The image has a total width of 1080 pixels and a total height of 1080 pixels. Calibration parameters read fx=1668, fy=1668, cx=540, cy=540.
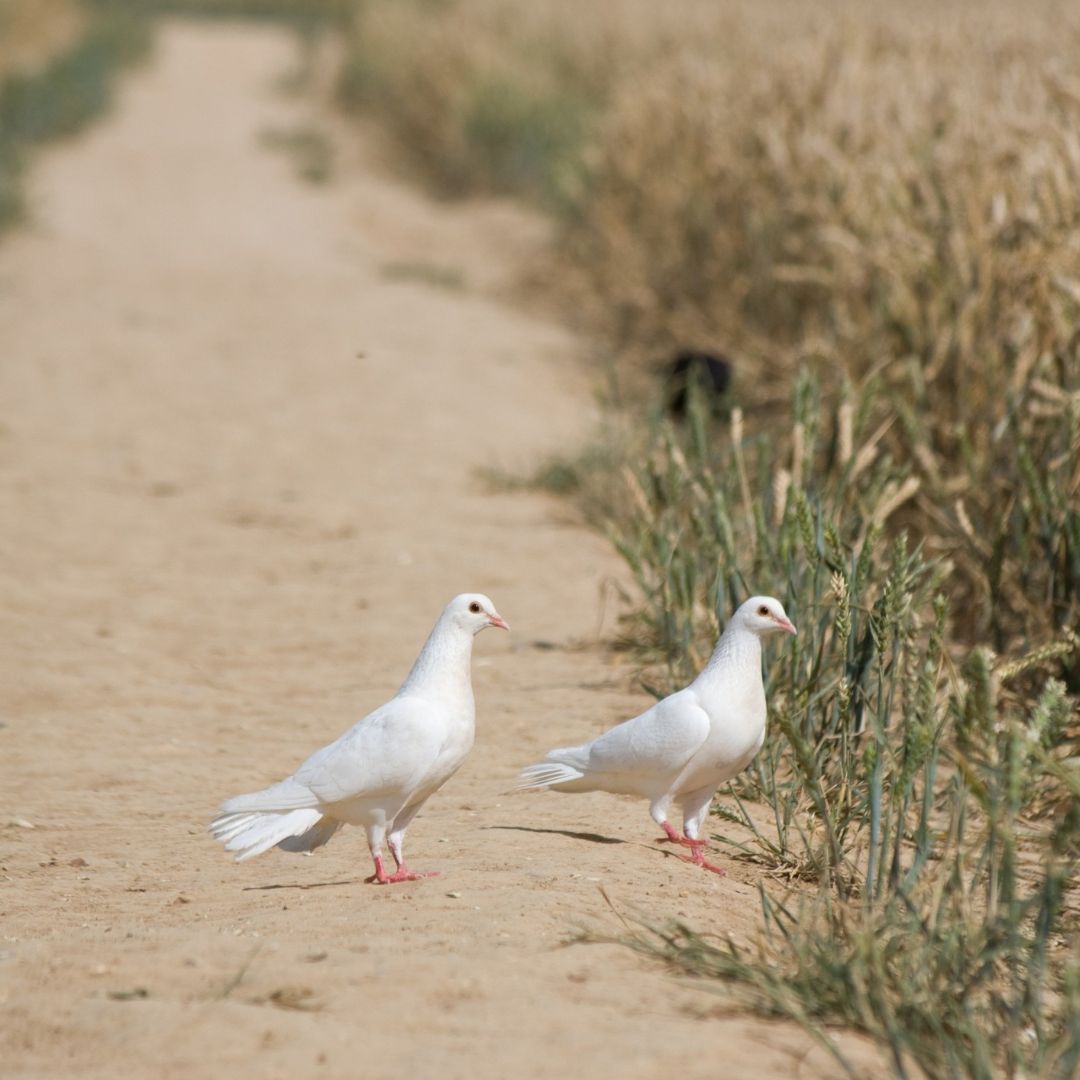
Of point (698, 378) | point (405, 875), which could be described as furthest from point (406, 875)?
point (698, 378)

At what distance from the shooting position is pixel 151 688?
5883mm

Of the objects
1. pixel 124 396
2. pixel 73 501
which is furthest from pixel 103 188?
pixel 73 501

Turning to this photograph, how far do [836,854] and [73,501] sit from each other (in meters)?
5.42

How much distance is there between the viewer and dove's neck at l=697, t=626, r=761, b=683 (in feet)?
13.1

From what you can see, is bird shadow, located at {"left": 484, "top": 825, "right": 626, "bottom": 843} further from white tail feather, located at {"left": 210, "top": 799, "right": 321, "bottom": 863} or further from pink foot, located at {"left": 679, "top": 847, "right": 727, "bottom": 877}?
white tail feather, located at {"left": 210, "top": 799, "right": 321, "bottom": 863}

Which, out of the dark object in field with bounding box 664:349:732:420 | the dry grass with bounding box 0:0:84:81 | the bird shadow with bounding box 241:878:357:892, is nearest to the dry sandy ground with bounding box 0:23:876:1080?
the bird shadow with bounding box 241:878:357:892

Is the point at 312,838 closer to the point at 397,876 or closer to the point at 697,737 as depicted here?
the point at 397,876

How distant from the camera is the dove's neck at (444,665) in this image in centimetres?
395

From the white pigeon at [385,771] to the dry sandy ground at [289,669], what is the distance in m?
0.18

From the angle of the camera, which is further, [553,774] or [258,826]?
[553,774]

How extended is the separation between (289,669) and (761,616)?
2.58 meters

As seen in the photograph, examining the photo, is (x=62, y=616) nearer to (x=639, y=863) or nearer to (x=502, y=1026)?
(x=639, y=863)

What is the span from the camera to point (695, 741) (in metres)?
3.85

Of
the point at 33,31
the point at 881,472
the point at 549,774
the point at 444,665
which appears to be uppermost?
the point at 33,31
